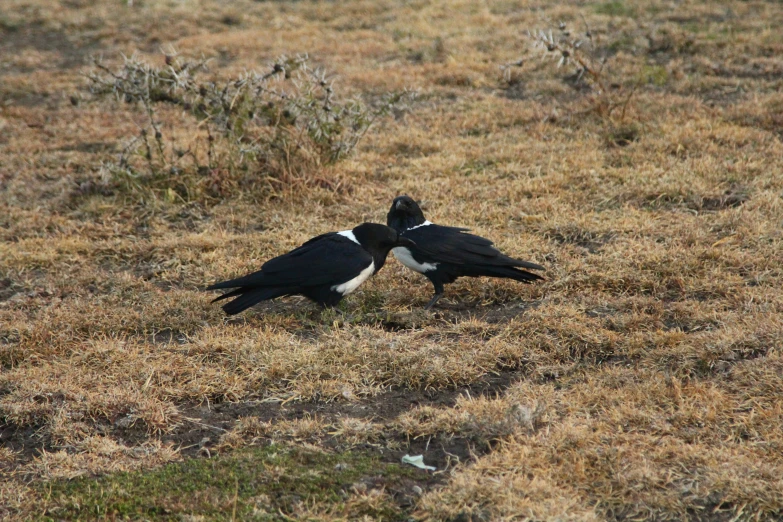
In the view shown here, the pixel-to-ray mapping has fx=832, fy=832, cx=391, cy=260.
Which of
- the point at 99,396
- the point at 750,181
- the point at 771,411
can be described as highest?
the point at 750,181

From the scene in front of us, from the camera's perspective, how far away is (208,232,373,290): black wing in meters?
5.43

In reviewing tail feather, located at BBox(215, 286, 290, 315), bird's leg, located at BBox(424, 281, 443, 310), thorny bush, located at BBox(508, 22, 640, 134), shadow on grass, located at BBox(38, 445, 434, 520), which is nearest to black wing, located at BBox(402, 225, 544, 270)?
bird's leg, located at BBox(424, 281, 443, 310)

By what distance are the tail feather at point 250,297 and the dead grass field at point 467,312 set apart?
14 centimetres

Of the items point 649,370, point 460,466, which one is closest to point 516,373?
point 649,370

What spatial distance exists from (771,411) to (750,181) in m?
3.51

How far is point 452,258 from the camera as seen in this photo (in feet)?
18.3

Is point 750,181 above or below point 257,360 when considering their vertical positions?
above

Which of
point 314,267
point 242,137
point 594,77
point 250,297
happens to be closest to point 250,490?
point 250,297

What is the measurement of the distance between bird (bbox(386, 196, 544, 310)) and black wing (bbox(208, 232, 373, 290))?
365 mm

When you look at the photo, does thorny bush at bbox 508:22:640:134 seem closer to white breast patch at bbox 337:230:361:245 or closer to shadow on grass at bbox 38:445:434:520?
white breast patch at bbox 337:230:361:245

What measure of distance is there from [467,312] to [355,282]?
2.59 ft

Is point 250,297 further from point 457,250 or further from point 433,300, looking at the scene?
point 457,250

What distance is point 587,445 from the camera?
3.94 m

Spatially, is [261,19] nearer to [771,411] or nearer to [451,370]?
[451,370]
